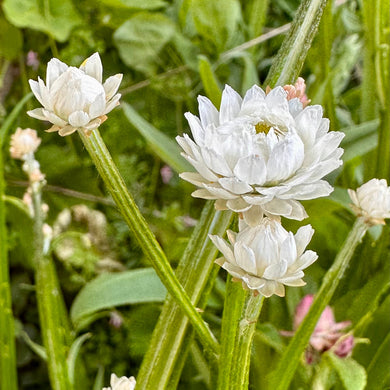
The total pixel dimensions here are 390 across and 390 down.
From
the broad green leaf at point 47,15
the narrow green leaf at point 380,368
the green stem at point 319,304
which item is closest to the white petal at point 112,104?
the green stem at point 319,304

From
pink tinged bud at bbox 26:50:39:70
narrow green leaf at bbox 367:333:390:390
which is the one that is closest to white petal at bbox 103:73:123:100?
narrow green leaf at bbox 367:333:390:390

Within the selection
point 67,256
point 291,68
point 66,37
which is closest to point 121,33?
point 66,37

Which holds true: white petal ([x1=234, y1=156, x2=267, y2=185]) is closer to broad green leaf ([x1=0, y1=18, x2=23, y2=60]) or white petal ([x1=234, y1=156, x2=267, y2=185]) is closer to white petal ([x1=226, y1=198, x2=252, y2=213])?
white petal ([x1=226, y1=198, x2=252, y2=213])

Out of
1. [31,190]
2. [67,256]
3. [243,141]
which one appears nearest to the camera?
[243,141]

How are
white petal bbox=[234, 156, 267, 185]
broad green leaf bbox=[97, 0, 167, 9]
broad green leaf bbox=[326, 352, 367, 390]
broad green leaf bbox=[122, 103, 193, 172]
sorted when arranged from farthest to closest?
broad green leaf bbox=[97, 0, 167, 9]
broad green leaf bbox=[122, 103, 193, 172]
broad green leaf bbox=[326, 352, 367, 390]
white petal bbox=[234, 156, 267, 185]

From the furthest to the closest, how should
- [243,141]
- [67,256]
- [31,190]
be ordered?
Answer: [67,256] < [31,190] < [243,141]

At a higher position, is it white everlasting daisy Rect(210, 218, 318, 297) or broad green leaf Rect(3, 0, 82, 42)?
broad green leaf Rect(3, 0, 82, 42)

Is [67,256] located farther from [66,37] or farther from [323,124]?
[323,124]

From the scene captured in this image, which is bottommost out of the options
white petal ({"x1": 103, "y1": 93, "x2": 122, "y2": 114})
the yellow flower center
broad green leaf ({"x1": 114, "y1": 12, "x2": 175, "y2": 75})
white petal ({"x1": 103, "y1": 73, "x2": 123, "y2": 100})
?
the yellow flower center
